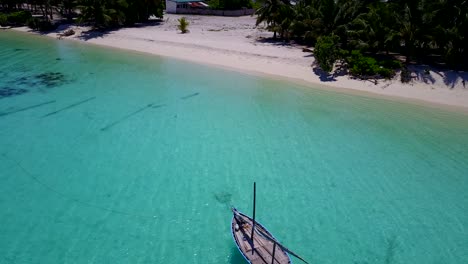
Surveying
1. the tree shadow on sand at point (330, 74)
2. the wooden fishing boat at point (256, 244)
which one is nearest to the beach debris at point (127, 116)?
the wooden fishing boat at point (256, 244)

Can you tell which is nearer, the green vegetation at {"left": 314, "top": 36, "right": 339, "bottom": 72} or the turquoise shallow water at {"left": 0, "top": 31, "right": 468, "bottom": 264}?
the turquoise shallow water at {"left": 0, "top": 31, "right": 468, "bottom": 264}

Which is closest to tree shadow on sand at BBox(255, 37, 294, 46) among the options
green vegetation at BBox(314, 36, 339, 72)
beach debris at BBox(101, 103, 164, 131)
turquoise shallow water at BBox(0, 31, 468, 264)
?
green vegetation at BBox(314, 36, 339, 72)

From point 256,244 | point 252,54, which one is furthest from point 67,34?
point 256,244

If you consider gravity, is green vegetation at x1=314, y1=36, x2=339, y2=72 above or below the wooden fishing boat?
above

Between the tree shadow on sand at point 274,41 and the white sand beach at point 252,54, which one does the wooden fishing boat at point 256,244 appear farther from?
the tree shadow on sand at point 274,41

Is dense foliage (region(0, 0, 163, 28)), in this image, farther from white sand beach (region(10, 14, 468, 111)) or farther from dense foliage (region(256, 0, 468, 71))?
dense foliage (region(256, 0, 468, 71))

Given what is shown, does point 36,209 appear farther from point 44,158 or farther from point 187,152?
point 187,152

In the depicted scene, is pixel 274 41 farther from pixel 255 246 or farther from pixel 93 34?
pixel 255 246
